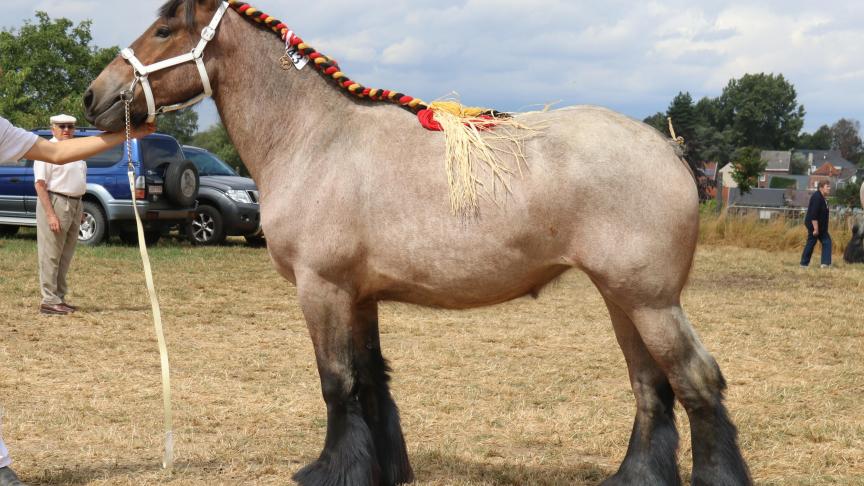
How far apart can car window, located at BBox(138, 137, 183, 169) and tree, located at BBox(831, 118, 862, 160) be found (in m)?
128

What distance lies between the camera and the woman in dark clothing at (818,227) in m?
15.6

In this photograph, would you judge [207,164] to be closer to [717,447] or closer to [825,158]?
[717,447]

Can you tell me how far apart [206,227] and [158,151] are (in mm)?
1783

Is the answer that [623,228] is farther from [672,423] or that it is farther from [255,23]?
[255,23]

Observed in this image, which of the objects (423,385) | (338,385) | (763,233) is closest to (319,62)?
(338,385)

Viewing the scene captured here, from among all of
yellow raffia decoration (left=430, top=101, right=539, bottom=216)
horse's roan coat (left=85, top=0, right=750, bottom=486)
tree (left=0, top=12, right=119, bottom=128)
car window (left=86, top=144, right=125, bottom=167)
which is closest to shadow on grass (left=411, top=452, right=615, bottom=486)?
horse's roan coat (left=85, top=0, right=750, bottom=486)

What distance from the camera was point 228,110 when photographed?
4.06 meters

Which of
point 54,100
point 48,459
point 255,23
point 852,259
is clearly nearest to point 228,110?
point 255,23

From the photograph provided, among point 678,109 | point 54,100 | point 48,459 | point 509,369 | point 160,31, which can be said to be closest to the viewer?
point 160,31

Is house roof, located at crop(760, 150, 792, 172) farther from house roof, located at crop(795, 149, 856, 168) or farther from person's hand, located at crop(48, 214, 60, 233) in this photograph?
person's hand, located at crop(48, 214, 60, 233)

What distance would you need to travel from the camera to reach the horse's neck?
3949mm

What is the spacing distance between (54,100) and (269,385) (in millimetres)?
36990

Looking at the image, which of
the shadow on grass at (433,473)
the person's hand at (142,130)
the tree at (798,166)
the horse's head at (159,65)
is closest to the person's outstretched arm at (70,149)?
the person's hand at (142,130)

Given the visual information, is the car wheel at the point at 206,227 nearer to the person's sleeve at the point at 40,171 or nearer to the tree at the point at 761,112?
the person's sleeve at the point at 40,171
